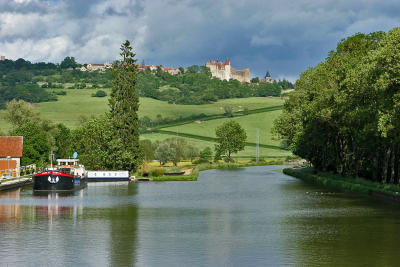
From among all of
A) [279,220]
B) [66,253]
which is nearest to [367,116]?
[279,220]

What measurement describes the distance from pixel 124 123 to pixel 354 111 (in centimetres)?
4882

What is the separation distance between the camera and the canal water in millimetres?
29891

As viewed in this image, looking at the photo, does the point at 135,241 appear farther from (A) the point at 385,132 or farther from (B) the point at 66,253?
(A) the point at 385,132

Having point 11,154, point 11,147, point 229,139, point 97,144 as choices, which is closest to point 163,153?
point 229,139

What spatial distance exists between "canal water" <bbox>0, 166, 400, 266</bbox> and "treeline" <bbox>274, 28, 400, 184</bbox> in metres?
7.32

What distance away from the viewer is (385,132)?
53.0 meters

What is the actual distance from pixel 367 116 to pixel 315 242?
3076 centimetres

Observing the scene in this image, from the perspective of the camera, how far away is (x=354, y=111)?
6694 cm

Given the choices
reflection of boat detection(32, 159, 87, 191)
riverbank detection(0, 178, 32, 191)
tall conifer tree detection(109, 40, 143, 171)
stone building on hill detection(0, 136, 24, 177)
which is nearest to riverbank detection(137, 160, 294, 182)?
tall conifer tree detection(109, 40, 143, 171)

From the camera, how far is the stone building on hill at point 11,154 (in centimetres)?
9112

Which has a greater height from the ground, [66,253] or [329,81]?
[329,81]

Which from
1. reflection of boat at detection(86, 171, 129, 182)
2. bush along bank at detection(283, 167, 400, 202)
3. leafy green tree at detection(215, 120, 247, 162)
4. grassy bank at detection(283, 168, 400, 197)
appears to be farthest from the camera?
leafy green tree at detection(215, 120, 247, 162)

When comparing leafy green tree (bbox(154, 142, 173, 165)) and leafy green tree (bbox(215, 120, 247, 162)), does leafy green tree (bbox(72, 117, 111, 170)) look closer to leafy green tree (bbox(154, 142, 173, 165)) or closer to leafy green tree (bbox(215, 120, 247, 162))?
leafy green tree (bbox(154, 142, 173, 165))

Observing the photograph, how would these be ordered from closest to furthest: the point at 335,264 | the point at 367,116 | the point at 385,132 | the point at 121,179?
1. the point at 335,264
2. the point at 385,132
3. the point at 367,116
4. the point at 121,179
